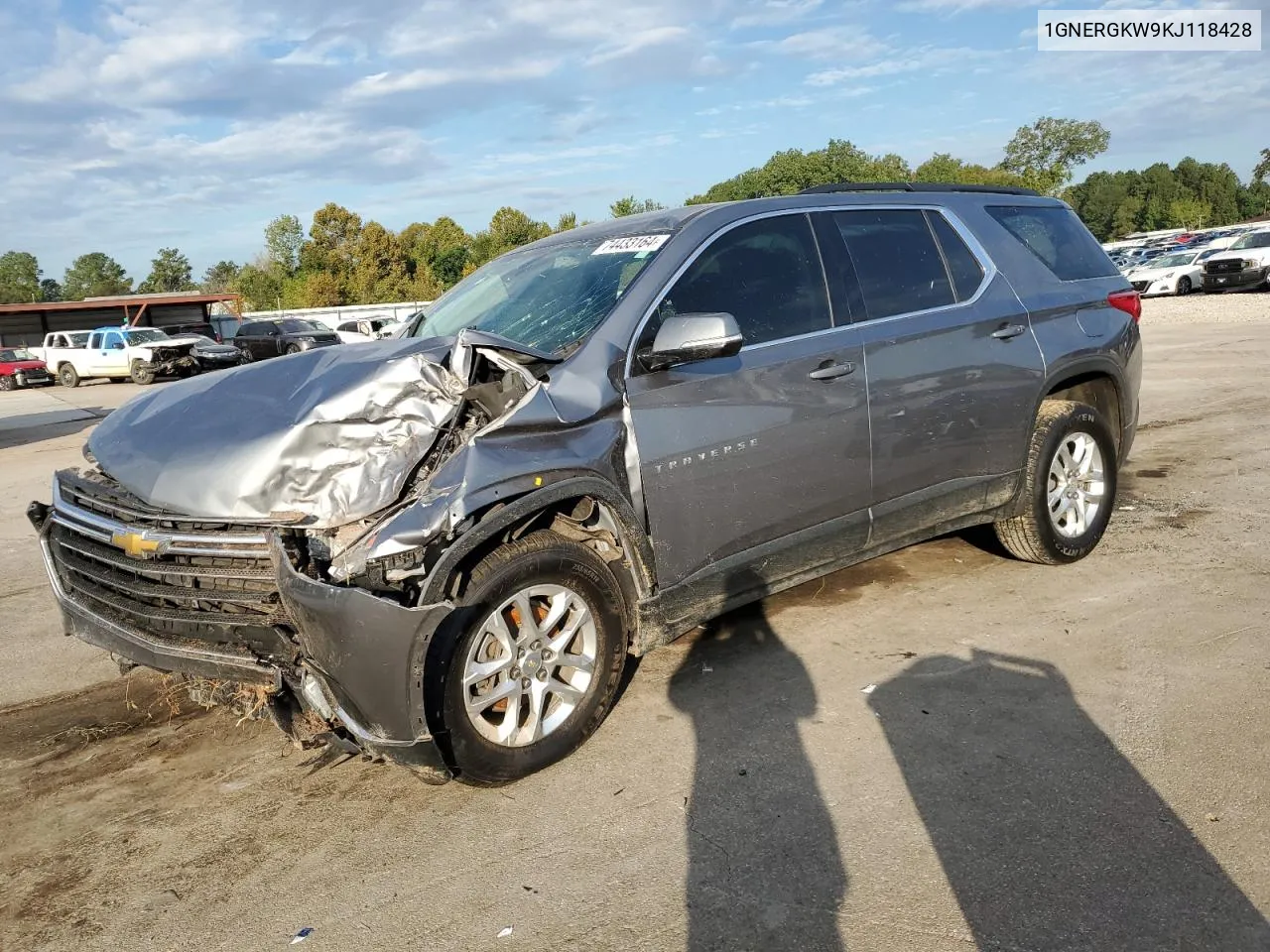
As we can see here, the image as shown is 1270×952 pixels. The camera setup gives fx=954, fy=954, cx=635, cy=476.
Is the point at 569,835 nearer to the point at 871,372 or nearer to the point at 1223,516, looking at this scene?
the point at 871,372

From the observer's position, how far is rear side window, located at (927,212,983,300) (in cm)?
463

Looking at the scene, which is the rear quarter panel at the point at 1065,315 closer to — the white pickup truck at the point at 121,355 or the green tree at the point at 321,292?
the white pickup truck at the point at 121,355

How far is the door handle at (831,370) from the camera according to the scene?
394 cm

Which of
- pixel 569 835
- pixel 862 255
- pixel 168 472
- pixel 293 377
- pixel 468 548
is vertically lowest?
pixel 569 835

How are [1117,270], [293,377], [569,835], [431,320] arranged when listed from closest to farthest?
[569,835], [293,377], [431,320], [1117,270]

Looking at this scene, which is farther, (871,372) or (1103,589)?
(1103,589)

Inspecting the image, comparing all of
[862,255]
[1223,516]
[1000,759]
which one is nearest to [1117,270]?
[1223,516]

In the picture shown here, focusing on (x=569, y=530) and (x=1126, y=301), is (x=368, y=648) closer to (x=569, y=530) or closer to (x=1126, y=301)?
(x=569, y=530)

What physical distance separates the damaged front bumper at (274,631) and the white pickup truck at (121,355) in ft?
85.0

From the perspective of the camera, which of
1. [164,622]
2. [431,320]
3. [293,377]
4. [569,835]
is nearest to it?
[569,835]

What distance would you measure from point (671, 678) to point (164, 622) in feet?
6.45

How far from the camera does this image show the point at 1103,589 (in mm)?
4805

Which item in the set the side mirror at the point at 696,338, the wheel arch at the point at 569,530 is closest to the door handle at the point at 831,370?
the side mirror at the point at 696,338

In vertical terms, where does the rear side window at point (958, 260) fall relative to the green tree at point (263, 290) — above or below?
below
